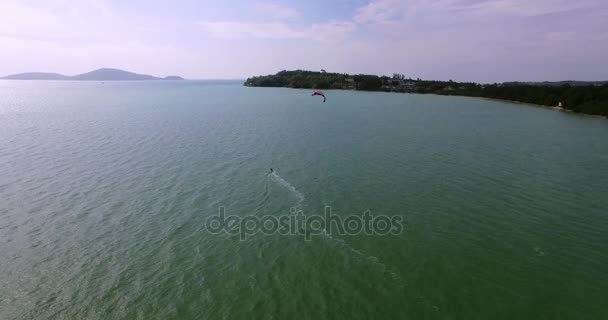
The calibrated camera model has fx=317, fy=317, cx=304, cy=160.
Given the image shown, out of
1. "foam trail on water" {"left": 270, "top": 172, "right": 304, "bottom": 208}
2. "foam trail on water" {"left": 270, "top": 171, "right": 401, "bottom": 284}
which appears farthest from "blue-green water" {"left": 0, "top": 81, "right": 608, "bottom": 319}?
"foam trail on water" {"left": 270, "top": 172, "right": 304, "bottom": 208}

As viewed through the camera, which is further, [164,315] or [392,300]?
[392,300]

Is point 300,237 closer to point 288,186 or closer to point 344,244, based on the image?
point 344,244

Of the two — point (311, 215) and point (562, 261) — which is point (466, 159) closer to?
point (562, 261)

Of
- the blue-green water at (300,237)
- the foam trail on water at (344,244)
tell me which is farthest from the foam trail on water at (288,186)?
the blue-green water at (300,237)

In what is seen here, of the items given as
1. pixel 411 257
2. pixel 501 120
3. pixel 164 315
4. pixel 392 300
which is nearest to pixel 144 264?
pixel 164 315

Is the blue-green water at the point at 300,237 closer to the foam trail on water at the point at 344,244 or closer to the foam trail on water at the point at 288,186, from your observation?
the foam trail on water at the point at 344,244

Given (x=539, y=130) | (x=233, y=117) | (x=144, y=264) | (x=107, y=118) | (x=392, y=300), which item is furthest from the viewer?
(x=233, y=117)

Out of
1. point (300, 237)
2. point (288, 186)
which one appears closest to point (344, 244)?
point (300, 237)

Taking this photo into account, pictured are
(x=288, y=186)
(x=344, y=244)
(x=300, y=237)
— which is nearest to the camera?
(x=344, y=244)

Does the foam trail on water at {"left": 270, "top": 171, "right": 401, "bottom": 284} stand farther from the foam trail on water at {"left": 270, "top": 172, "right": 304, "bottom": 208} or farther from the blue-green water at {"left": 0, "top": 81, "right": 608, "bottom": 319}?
the blue-green water at {"left": 0, "top": 81, "right": 608, "bottom": 319}
